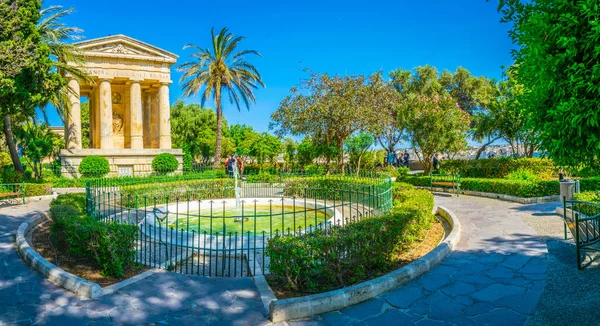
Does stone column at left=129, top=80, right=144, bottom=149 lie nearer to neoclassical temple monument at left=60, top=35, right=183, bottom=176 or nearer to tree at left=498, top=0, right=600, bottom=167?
neoclassical temple monument at left=60, top=35, right=183, bottom=176

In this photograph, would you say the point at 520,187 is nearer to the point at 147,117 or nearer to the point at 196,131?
the point at 147,117

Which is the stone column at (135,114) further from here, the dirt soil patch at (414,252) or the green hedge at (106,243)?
the dirt soil patch at (414,252)

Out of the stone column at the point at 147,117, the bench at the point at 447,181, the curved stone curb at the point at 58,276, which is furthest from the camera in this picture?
the stone column at the point at 147,117

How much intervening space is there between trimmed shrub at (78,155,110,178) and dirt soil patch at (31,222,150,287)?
1748 cm

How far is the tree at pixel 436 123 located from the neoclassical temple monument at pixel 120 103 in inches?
677

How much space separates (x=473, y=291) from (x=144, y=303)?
4.57 m

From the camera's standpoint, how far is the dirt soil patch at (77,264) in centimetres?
624

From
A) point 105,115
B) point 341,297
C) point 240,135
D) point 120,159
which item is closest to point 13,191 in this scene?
point 120,159

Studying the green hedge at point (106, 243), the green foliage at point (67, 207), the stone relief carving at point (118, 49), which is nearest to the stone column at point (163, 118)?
the stone relief carving at point (118, 49)

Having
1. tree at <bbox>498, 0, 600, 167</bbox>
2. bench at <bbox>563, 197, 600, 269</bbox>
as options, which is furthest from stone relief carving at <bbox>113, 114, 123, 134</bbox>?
tree at <bbox>498, 0, 600, 167</bbox>

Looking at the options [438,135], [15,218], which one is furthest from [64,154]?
[438,135]

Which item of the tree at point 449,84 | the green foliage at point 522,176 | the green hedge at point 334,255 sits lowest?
the green hedge at point 334,255

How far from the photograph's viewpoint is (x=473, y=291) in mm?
5508

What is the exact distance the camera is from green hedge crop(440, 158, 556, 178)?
2073cm
